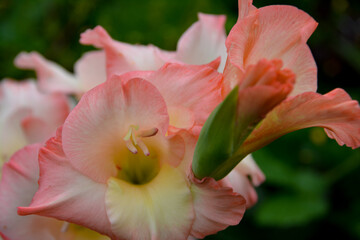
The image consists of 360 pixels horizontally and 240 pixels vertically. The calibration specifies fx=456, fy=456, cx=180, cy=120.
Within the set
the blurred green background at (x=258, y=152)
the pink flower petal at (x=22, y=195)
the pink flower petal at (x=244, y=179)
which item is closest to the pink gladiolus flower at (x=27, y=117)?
the pink flower petal at (x=22, y=195)

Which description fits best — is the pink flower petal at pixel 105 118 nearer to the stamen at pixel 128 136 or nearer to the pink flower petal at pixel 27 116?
the stamen at pixel 128 136

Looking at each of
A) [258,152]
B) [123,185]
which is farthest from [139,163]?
[258,152]

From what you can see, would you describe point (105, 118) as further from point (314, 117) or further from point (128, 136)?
point (314, 117)

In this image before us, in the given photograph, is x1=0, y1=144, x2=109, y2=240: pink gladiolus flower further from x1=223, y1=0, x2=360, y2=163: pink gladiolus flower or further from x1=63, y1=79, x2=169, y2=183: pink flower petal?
x1=223, y1=0, x2=360, y2=163: pink gladiolus flower

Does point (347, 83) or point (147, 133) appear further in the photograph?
point (347, 83)

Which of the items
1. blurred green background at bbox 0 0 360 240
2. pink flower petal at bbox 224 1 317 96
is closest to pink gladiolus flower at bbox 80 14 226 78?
pink flower petal at bbox 224 1 317 96

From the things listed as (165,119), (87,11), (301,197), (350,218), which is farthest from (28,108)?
(350,218)

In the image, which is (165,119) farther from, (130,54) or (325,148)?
(325,148)
